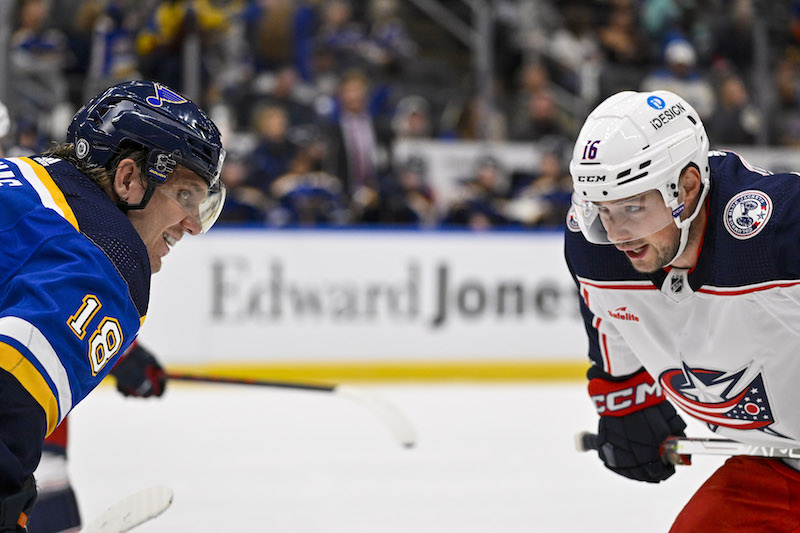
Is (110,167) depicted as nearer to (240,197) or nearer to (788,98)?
(240,197)

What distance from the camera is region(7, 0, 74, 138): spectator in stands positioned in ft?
21.7

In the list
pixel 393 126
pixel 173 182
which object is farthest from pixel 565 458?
pixel 393 126

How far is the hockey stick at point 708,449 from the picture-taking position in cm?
217

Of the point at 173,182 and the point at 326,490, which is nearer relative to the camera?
the point at 173,182

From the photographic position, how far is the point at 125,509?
6.03ft

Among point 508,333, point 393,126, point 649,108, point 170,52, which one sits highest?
point 649,108

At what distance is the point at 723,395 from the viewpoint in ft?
7.11

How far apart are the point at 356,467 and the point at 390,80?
4.86 meters

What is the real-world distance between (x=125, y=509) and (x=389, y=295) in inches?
194

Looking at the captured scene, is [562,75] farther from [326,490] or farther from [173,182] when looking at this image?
[173,182]

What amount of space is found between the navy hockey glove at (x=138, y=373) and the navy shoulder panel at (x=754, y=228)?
71.7 inches

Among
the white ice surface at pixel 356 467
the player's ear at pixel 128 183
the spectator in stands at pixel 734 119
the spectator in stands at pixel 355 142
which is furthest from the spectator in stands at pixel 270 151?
the player's ear at pixel 128 183

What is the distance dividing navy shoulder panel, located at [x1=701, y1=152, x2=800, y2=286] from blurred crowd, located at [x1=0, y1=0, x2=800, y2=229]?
4348mm

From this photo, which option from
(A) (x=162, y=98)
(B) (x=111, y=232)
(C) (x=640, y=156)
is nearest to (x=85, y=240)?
(B) (x=111, y=232)
